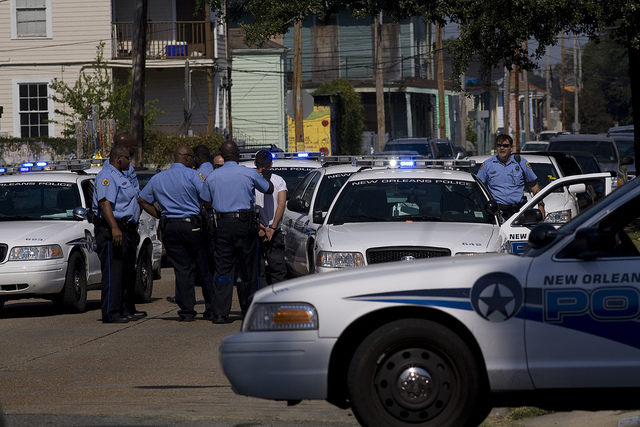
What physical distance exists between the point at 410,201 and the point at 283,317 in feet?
18.0

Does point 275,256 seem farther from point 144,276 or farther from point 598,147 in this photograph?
point 598,147

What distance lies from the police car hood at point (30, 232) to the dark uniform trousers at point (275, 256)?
97.4 inches

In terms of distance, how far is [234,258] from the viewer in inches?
464

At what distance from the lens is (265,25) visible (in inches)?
864

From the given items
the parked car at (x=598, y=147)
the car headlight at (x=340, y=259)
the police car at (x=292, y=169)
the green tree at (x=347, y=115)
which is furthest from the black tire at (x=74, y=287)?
the green tree at (x=347, y=115)

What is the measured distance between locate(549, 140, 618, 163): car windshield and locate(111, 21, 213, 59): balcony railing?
46.1 feet

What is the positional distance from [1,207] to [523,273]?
9.38 metres

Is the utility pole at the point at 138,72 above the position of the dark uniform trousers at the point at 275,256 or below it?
above

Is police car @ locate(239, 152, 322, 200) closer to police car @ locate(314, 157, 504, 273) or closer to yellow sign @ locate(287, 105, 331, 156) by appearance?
police car @ locate(314, 157, 504, 273)

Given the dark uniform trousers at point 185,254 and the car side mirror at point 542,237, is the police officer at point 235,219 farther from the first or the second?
the car side mirror at point 542,237

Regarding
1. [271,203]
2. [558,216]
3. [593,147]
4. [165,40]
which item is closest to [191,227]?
[271,203]

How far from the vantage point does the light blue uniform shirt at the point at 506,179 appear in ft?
48.3

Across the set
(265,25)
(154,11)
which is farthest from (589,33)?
(154,11)

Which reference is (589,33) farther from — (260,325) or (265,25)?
(260,325)
